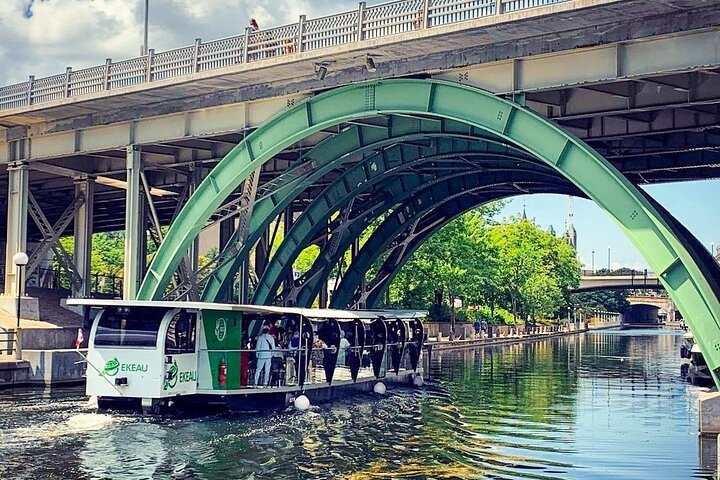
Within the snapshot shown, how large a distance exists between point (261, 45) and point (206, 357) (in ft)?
32.5

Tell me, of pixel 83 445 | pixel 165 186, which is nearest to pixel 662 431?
pixel 83 445

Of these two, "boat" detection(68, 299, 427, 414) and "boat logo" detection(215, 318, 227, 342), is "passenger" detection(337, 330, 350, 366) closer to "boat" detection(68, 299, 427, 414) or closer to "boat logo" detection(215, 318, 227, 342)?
"boat" detection(68, 299, 427, 414)

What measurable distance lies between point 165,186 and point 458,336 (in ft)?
113

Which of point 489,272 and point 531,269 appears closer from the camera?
point 489,272

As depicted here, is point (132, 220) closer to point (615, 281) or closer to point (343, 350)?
point (343, 350)

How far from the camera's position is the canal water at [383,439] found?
20031 mm

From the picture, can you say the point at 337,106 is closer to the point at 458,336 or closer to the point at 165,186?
the point at 165,186

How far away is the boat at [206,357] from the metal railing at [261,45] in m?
8.02

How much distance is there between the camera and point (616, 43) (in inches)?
950

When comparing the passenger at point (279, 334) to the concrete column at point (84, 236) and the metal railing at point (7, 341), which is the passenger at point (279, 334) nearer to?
the metal railing at point (7, 341)

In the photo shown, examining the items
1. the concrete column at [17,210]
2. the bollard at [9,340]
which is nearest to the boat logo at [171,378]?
the bollard at [9,340]

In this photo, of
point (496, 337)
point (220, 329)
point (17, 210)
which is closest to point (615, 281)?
point (496, 337)

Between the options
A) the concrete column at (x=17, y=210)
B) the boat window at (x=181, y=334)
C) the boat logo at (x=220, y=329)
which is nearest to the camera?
the boat window at (x=181, y=334)

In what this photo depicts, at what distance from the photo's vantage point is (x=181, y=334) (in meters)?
27.0
